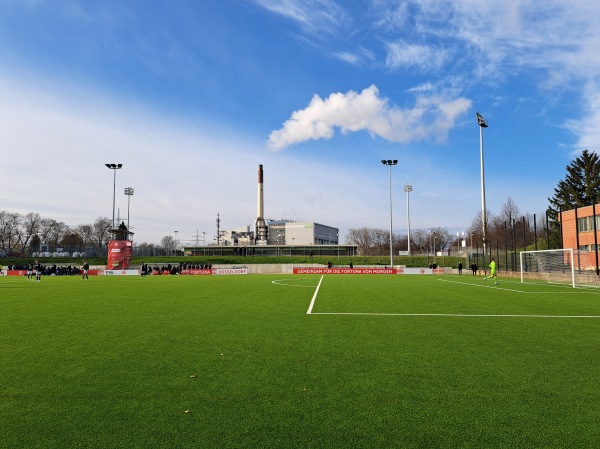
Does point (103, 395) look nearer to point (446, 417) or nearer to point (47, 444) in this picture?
point (47, 444)

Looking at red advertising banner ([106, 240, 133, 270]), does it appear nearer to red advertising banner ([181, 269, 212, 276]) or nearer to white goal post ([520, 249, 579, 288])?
red advertising banner ([181, 269, 212, 276])

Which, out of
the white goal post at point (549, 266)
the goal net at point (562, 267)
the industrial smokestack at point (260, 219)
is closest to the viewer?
the goal net at point (562, 267)

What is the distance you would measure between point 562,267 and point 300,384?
109ft

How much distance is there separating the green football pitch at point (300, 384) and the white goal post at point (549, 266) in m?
23.5

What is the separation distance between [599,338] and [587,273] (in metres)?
25.6

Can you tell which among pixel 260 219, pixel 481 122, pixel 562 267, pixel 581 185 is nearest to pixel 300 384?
pixel 562 267

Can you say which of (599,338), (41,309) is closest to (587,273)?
(599,338)

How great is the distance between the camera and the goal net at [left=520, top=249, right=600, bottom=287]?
97.0 ft

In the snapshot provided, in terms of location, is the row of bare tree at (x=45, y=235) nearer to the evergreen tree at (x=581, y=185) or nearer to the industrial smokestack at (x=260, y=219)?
the industrial smokestack at (x=260, y=219)

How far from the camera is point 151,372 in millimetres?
6227

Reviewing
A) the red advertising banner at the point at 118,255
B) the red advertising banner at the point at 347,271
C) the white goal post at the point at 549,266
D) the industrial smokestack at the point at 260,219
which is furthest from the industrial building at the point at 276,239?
the white goal post at the point at 549,266

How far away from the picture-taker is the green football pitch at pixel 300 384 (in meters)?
4.05

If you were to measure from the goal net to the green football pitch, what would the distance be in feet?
73.8

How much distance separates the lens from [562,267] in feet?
105
